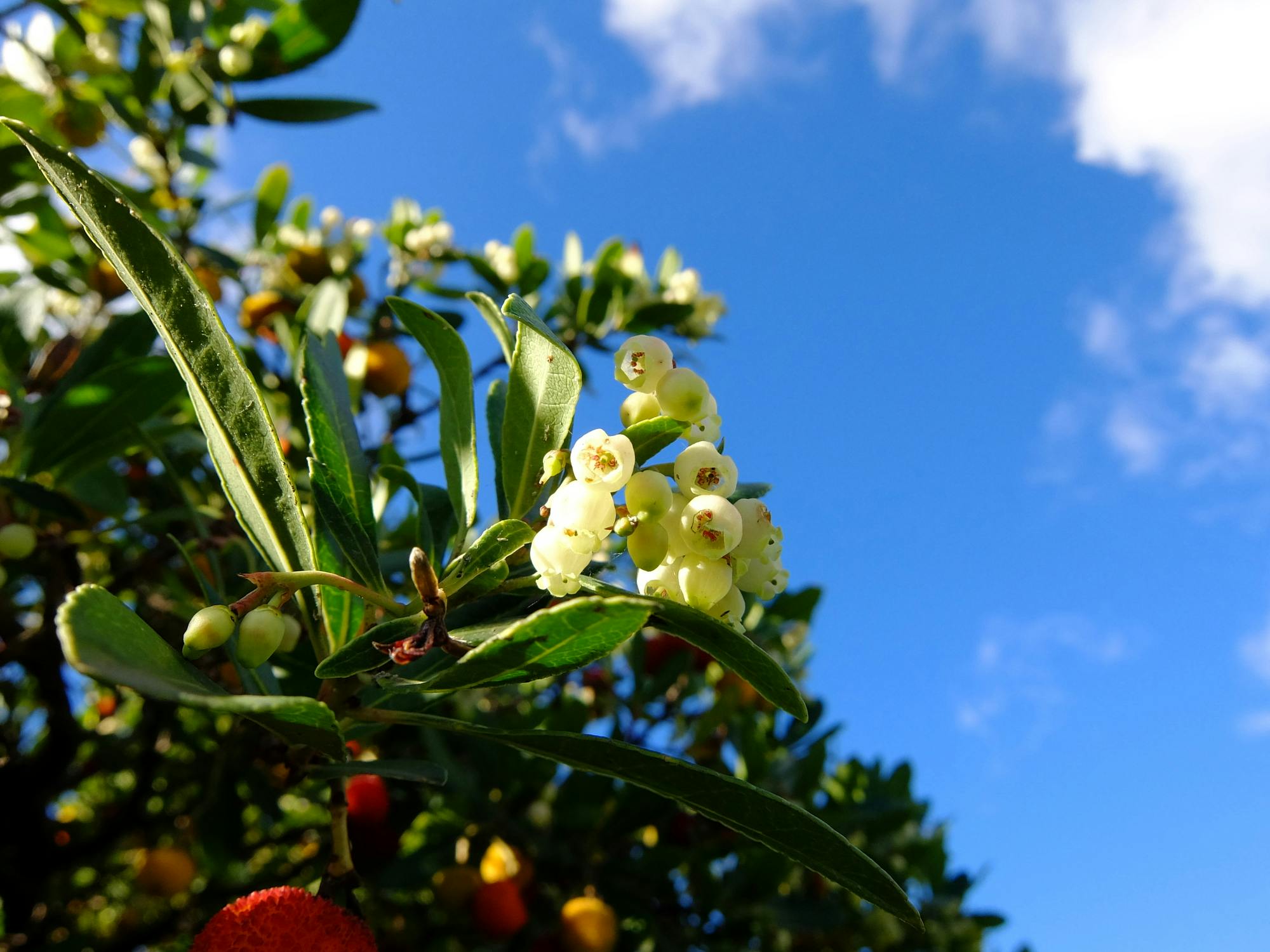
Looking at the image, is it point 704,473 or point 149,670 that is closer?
point 149,670

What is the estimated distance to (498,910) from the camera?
6.75 ft

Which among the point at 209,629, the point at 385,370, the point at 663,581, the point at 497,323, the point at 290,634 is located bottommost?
the point at 209,629

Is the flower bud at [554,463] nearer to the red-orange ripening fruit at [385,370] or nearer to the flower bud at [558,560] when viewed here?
the flower bud at [558,560]

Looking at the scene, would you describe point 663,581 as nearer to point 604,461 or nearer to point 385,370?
point 604,461

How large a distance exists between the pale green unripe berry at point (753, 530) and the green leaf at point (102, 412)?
96 cm

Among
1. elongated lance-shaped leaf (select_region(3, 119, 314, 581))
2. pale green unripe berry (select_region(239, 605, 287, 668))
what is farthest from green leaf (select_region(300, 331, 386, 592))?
pale green unripe berry (select_region(239, 605, 287, 668))

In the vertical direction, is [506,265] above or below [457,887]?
above

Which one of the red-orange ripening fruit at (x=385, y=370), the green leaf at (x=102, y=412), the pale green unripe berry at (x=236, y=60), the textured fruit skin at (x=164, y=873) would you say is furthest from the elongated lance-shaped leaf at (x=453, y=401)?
the textured fruit skin at (x=164, y=873)

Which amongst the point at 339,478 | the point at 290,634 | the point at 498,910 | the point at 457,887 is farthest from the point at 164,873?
the point at 339,478

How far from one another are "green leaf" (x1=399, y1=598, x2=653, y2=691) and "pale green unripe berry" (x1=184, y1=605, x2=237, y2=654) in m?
0.17

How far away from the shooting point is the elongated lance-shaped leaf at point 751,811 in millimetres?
750

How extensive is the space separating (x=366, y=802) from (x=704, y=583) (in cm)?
142

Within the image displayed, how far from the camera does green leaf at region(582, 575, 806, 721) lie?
2.35 feet

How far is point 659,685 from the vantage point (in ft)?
8.52
